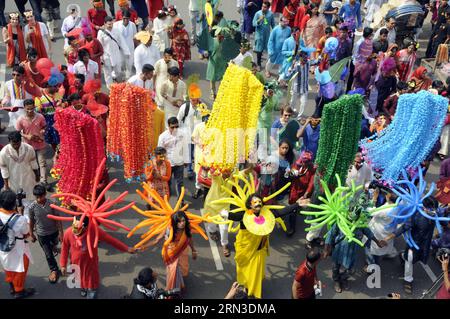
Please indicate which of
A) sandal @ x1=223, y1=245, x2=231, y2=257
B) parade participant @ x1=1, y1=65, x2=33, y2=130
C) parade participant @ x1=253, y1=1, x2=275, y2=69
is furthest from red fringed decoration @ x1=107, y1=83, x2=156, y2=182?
parade participant @ x1=253, y1=1, x2=275, y2=69

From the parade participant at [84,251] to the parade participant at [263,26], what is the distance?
6.80m

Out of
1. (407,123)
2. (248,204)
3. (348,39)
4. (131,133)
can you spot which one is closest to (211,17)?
(348,39)

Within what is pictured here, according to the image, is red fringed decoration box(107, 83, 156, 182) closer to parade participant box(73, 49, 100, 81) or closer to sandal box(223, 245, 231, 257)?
sandal box(223, 245, 231, 257)

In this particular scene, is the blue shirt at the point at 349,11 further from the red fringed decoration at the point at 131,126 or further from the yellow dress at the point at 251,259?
the yellow dress at the point at 251,259

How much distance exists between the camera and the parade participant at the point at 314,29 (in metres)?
11.4

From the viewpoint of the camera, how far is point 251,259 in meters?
6.23

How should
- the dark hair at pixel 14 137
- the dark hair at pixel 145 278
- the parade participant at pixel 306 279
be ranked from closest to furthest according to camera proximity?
1. the dark hair at pixel 145 278
2. the parade participant at pixel 306 279
3. the dark hair at pixel 14 137

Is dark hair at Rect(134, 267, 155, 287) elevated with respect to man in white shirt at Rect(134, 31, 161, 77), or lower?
lower

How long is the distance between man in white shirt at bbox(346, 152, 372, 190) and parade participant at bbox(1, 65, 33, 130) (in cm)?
490

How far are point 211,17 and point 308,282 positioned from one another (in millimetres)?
6207

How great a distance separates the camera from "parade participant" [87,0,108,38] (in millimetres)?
10945

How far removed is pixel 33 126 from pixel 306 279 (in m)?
→ 4.32

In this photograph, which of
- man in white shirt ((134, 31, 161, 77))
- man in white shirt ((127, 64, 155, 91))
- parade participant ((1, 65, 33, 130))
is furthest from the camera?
man in white shirt ((134, 31, 161, 77))

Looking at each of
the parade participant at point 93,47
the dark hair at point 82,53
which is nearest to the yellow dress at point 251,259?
the dark hair at point 82,53
